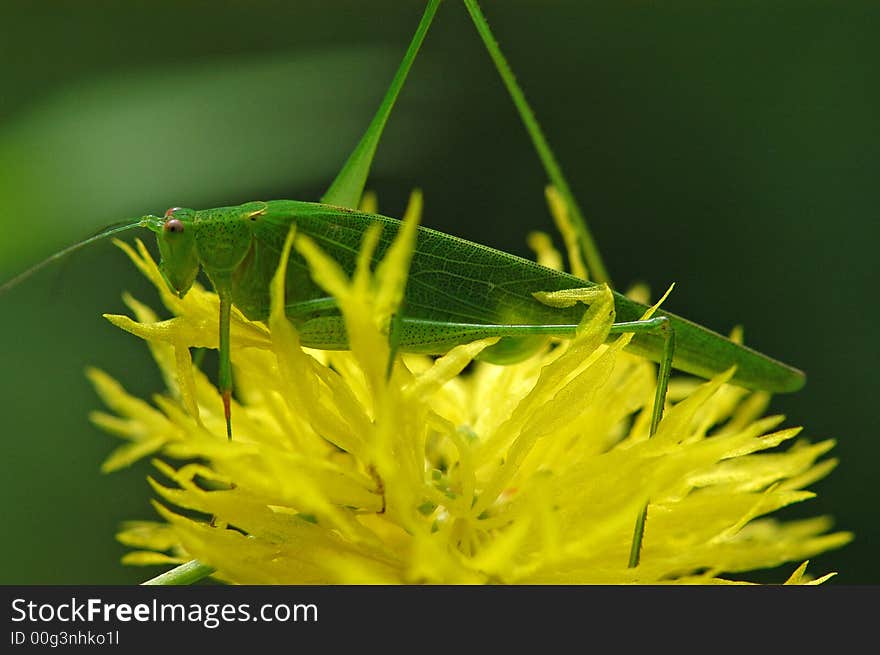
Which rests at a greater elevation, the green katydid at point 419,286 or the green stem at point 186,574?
the green katydid at point 419,286

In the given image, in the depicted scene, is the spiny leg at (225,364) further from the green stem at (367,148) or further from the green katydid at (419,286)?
the green stem at (367,148)

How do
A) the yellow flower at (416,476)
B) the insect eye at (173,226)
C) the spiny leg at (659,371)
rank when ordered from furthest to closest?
the insect eye at (173,226) → the spiny leg at (659,371) → the yellow flower at (416,476)

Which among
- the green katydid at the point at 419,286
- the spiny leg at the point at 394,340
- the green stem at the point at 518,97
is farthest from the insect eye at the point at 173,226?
the green stem at the point at 518,97

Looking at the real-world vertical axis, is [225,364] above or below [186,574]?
above

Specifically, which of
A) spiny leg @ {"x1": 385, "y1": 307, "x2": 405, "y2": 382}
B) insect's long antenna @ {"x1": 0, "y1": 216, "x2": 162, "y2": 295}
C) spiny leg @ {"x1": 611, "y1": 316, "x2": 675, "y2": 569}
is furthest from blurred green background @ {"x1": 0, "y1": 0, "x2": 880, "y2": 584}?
spiny leg @ {"x1": 611, "y1": 316, "x2": 675, "y2": 569}

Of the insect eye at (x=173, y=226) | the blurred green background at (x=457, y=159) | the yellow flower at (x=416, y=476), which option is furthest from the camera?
the blurred green background at (x=457, y=159)

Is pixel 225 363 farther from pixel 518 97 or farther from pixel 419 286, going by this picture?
pixel 518 97

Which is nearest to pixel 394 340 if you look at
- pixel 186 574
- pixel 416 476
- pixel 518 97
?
pixel 416 476
